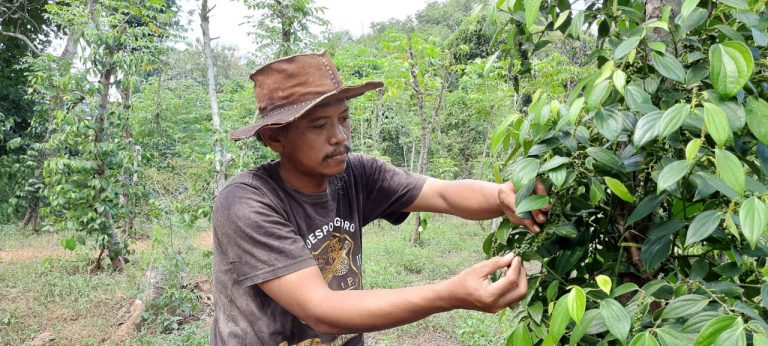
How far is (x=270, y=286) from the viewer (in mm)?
1204

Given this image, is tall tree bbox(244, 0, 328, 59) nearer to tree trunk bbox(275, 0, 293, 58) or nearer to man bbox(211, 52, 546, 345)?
tree trunk bbox(275, 0, 293, 58)

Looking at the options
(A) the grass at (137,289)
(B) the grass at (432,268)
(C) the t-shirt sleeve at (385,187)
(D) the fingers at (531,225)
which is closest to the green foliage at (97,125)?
(A) the grass at (137,289)

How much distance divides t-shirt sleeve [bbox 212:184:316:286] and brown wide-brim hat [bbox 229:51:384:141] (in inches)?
7.4

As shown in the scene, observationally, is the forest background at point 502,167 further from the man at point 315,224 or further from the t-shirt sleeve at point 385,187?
the t-shirt sleeve at point 385,187

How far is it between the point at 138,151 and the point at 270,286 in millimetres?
4747

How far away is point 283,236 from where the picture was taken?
4.01ft

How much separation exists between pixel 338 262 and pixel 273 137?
0.42m

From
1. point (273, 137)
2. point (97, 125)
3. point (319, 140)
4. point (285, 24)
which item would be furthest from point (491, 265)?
point (97, 125)

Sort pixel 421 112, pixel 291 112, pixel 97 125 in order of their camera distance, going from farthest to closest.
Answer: pixel 421 112 < pixel 97 125 < pixel 291 112

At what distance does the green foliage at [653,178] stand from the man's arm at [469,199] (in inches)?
6.3

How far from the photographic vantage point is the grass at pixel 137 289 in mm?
3775

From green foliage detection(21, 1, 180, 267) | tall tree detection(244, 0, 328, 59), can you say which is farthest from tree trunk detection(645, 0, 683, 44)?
green foliage detection(21, 1, 180, 267)

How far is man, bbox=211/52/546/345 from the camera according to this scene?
41.5 inches

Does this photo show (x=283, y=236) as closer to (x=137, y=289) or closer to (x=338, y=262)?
(x=338, y=262)
